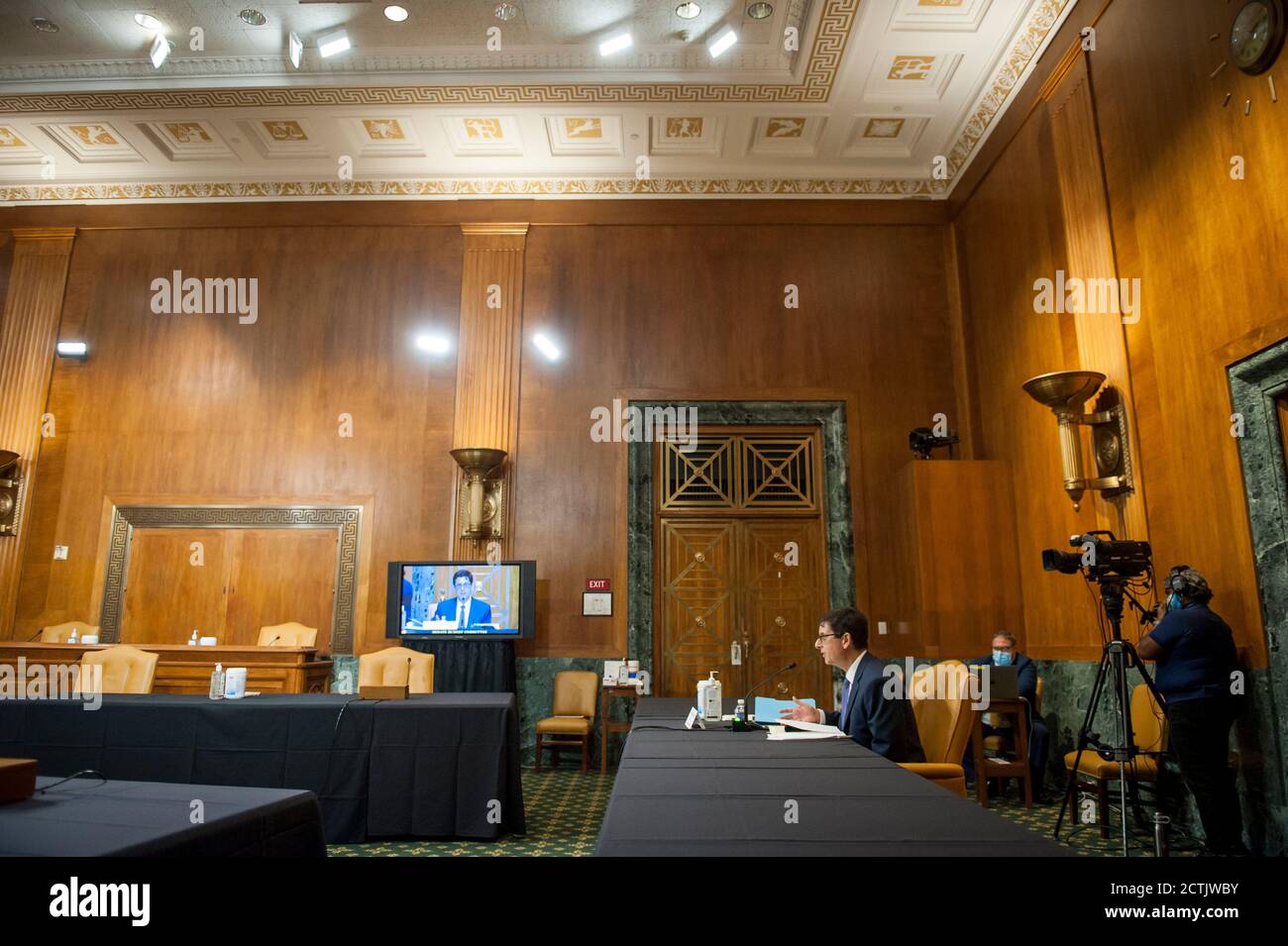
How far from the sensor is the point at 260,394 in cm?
812

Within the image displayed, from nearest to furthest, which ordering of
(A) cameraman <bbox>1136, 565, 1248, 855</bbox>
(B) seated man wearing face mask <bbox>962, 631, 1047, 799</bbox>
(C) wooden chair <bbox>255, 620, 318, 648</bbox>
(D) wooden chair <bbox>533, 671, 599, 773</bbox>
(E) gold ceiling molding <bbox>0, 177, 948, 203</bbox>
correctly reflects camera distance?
(A) cameraman <bbox>1136, 565, 1248, 855</bbox> → (B) seated man wearing face mask <bbox>962, 631, 1047, 799</bbox> → (D) wooden chair <bbox>533, 671, 599, 773</bbox> → (C) wooden chair <bbox>255, 620, 318, 648</bbox> → (E) gold ceiling molding <bbox>0, 177, 948, 203</bbox>

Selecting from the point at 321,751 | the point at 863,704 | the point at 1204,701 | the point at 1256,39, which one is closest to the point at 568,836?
the point at 321,751

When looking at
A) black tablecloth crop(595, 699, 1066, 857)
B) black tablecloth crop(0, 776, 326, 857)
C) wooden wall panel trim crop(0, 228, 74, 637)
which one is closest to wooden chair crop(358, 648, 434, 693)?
black tablecloth crop(595, 699, 1066, 857)

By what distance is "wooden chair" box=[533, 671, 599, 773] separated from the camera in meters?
6.88

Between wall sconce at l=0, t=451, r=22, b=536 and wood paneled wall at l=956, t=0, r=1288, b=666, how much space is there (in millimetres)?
9561

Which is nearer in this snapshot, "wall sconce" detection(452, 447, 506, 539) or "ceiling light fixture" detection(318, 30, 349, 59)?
"ceiling light fixture" detection(318, 30, 349, 59)

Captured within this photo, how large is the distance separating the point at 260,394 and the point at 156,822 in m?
7.39

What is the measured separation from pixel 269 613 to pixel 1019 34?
326 inches

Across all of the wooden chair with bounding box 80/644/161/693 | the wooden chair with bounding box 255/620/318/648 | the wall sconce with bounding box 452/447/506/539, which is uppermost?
the wall sconce with bounding box 452/447/506/539

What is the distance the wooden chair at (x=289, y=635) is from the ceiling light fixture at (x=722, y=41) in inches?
246

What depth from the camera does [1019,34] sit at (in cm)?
642

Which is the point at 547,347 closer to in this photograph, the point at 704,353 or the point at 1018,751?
the point at 704,353

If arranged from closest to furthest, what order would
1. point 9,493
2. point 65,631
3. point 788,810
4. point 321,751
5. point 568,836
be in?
1. point 788,810
2. point 321,751
3. point 568,836
4. point 65,631
5. point 9,493

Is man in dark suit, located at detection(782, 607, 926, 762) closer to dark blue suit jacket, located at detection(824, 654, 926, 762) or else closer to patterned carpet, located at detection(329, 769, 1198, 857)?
dark blue suit jacket, located at detection(824, 654, 926, 762)
